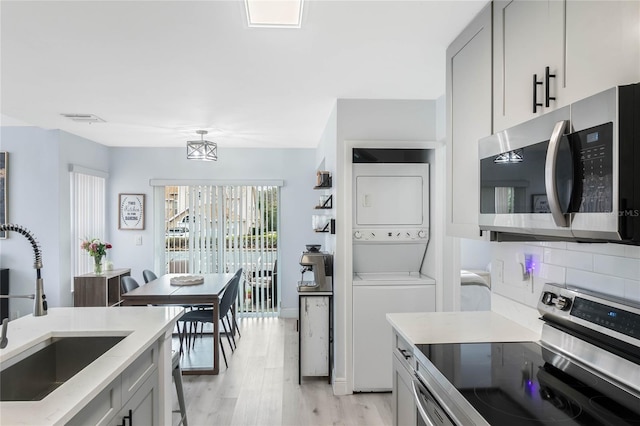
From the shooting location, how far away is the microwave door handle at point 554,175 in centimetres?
112

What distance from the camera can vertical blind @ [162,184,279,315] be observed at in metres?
5.63

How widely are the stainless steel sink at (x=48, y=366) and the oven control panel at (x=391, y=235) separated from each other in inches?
74.8

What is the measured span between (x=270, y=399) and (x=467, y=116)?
101 inches

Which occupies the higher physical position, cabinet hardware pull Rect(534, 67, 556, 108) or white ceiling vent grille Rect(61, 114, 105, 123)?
white ceiling vent grille Rect(61, 114, 105, 123)

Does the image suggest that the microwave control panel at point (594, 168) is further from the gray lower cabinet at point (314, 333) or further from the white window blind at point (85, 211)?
the white window blind at point (85, 211)

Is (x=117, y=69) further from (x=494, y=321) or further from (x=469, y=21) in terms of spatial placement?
(x=494, y=321)

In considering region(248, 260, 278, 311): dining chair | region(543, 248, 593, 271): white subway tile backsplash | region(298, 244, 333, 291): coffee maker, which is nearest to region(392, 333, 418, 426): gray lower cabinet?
region(543, 248, 593, 271): white subway tile backsplash

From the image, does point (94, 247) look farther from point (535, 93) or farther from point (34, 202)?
point (535, 93)

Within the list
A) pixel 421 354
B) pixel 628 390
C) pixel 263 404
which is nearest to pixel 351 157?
pixel 421 354

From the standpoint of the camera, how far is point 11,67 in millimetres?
2477

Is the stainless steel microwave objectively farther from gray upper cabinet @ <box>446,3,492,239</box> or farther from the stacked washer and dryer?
the stacked washer and dryer

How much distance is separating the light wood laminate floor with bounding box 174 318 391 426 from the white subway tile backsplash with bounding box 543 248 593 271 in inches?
67.8

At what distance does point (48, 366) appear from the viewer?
177 cm

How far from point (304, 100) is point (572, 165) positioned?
2448 mm
